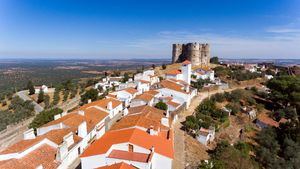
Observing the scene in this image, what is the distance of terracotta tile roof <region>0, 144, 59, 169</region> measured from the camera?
18.3 metres

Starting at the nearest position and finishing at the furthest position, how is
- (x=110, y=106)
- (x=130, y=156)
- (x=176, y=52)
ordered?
(x=130, y=156) → (x=110, y=106) → (x=176, y=52)

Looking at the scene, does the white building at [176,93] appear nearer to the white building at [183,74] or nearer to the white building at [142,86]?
the white building at [142,86]

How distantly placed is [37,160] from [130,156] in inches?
303

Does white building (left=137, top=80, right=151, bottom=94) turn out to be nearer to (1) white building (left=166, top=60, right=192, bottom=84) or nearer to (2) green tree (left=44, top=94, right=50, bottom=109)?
(1) white building (left=166, top=60, right=192, bottom=84)

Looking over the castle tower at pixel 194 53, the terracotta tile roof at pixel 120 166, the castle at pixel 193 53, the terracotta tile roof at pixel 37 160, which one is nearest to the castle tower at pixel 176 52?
the castle at pixel 193 53

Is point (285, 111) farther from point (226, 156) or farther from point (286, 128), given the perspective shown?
point (226, 156)

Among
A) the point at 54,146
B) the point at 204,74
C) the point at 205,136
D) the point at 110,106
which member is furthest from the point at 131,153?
the point at 204,74

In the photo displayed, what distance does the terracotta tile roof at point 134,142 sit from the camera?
19219mm

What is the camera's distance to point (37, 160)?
19391 millimetres

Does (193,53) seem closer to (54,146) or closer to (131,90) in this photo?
(131,90)

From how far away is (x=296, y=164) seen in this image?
95.2 feet

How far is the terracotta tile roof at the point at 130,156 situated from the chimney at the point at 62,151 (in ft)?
15.3

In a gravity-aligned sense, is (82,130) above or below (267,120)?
above

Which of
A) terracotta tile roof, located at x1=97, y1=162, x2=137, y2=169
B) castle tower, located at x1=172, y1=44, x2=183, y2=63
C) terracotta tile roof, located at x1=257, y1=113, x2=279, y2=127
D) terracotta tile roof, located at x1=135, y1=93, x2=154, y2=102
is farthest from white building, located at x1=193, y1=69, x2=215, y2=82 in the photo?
terracotta tile roof, located at x1=97, y1=162, x2=137, y2=169
